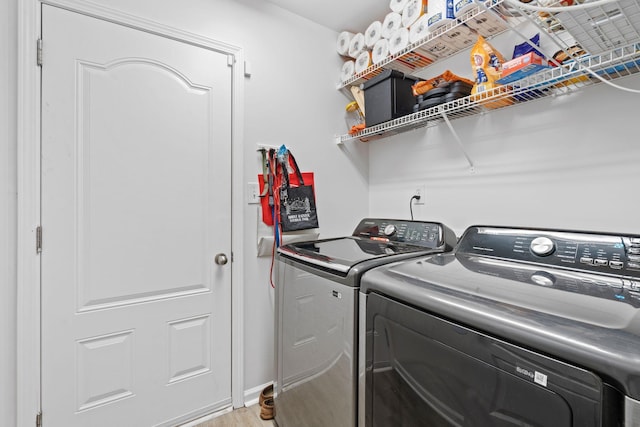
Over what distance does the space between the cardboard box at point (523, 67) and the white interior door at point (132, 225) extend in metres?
1.42

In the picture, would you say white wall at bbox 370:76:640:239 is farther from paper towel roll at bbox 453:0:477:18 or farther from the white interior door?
the white interior door

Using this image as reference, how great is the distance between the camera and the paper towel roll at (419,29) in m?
1.55

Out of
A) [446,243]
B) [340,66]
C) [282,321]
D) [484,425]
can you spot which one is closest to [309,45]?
[340,66]

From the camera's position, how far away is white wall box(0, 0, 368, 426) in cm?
129

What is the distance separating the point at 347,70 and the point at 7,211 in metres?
2.03

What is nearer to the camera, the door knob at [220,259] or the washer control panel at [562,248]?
the washer control panel at [562,248]

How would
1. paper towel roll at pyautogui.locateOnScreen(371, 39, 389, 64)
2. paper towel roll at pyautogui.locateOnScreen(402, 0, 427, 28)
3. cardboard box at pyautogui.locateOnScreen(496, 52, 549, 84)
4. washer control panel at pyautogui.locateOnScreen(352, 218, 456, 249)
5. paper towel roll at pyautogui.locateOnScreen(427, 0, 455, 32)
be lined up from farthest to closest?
paper towel roll at pyautogui.locateOnScreen(371, 39, 389, 64) < paper towel roll at pyautogui.locateOnScreen(402, 0, 427, 28) < washer control panel at pyautogui.locateOnScreen(352, 218, 456, 249) < paper towel roll at pyautogui.locateOnScreen(427, 0, 455, 32) < cardboard box at pyautogui.locateOnScreen(496, 52, 549, 84)

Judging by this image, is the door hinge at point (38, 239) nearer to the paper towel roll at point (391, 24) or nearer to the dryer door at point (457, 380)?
the dryer door at point (457, 380)

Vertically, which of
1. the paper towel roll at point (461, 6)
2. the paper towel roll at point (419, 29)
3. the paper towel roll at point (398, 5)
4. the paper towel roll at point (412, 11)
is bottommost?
the paper towel roll at point (461, 6)

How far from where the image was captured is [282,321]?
1.58 m

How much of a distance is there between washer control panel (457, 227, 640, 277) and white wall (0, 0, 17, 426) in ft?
6.50

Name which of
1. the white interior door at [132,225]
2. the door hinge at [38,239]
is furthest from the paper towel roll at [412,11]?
the door hinge at [38,239]

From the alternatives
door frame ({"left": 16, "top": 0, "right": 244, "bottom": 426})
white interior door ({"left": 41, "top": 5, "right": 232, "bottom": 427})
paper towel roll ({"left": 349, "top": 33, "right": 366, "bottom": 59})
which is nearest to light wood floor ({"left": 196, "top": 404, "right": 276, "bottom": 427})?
white interior door ({"left": 41, "top": 5, "right": 232, "bottom": 427})

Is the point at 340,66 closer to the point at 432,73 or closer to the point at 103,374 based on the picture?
the point at 432,73
